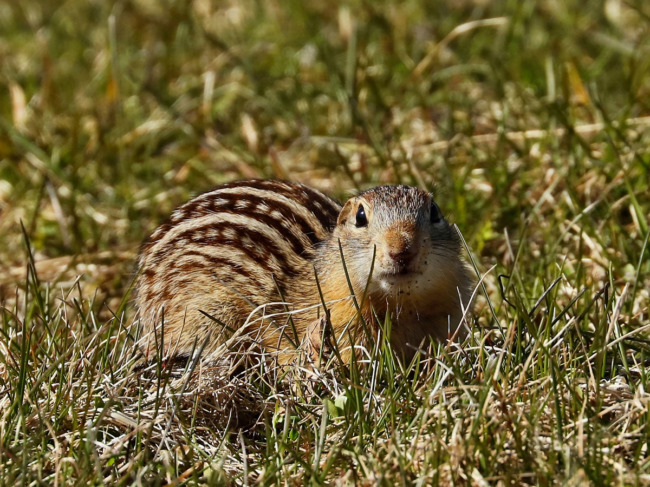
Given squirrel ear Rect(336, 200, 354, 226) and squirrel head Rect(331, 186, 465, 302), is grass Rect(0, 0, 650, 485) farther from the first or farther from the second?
squirrel ear Rect(336, 200, 354, 226)

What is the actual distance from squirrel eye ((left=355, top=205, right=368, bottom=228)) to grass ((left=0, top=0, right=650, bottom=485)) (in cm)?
51

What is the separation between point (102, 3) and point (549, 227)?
5707mm

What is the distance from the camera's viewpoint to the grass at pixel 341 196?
115 inches

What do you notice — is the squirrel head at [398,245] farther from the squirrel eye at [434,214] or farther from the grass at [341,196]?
the grass at [341,196]

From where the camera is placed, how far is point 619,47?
609 cm

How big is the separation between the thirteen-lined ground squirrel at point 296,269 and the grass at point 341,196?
173mm

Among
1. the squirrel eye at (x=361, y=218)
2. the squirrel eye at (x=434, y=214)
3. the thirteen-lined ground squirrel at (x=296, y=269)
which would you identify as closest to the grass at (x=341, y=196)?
the thirteen-lined ground squirrel at (x=296, y=269)

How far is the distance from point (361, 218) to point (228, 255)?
2.04 feet

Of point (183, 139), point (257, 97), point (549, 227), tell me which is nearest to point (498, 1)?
point (257, 97)

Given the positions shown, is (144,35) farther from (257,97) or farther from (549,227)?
(549,227)

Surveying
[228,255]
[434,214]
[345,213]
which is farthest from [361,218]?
[228,255]

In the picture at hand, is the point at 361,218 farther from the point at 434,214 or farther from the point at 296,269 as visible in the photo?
the point at 296,269

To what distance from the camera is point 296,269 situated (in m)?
3.96

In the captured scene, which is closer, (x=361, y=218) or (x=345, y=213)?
(x=361, y=218)
